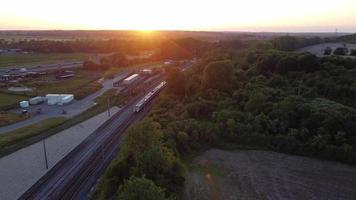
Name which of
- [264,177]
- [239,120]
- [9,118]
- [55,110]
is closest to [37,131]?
[9,118]

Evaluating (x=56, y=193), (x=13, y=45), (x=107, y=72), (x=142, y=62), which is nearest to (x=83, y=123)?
(x=56, y=193)

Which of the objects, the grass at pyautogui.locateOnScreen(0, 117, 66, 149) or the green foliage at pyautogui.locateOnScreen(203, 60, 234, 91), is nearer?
the grass at pyautogui.locateOnScreen(0, 117, 66, 149)

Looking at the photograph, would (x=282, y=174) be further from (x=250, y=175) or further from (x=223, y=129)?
(x=223, y=129)

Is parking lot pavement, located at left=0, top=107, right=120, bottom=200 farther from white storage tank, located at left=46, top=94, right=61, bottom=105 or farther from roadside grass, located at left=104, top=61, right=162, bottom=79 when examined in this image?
roadside grass, located at left=104, top=61, right=162, bottom=79

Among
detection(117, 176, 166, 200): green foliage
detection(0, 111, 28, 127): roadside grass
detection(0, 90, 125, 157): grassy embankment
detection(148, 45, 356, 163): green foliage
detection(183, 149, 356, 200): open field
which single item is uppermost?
detection(117, 176, 166, 200): green foliage

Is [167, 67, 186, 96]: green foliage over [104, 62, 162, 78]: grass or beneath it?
over

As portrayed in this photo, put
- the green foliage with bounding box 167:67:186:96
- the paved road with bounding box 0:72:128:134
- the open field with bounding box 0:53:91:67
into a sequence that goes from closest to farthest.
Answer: the paved road with bounding box 0:72:128:134
the green foliage with bounding box 167:67:186:96
the open field with bounding box 0:53:91:67

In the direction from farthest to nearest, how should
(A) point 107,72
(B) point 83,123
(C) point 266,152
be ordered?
1. (A) point 107,72
2. (B) point 83,123
3. (C) point 266,152

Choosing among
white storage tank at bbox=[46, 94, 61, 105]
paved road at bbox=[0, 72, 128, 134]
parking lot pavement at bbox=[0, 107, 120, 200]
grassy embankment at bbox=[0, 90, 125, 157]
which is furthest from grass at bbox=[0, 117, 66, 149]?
white storage tank at bbox=[46, 94, 61, 105]
